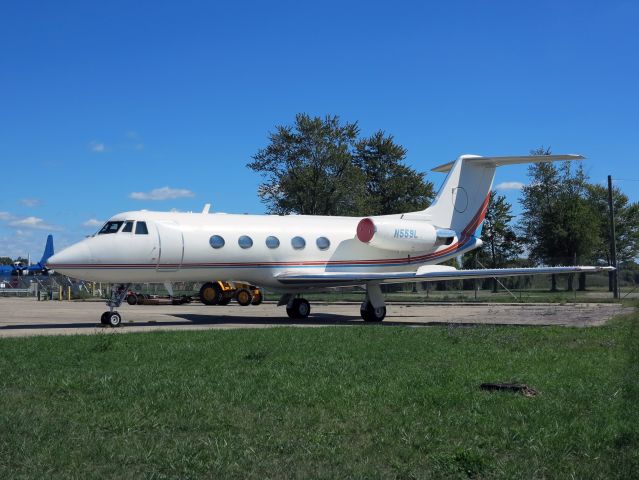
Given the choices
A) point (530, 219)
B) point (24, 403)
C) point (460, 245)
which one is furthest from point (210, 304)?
point (530, 219)

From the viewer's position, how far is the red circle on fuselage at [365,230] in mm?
22359

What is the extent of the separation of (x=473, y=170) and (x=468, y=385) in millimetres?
17839

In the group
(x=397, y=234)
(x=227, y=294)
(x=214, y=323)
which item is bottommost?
(x=214, y=323)

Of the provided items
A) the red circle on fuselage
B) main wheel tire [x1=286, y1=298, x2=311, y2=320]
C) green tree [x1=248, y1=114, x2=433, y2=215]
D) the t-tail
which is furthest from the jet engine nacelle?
green tree [x1=248, y1=114, x2=433, y2=215]

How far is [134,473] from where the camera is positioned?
5.09m

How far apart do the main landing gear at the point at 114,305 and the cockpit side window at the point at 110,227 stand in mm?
1535

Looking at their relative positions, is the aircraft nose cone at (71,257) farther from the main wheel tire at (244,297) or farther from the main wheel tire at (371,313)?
the main wheel tire at (244,297)

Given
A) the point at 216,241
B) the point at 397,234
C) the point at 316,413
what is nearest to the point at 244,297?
the point at 397,234

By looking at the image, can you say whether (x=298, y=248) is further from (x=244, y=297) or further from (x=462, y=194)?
(x=244, y=297)

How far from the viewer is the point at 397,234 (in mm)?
22594

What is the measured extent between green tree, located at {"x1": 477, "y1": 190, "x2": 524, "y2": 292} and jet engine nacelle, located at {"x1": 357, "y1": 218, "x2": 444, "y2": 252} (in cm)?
4338

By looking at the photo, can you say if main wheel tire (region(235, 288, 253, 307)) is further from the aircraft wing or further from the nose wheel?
the nose wheel

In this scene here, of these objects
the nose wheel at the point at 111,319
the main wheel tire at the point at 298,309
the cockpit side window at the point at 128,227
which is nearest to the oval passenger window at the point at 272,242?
the main wheel tire at the point at 298,309

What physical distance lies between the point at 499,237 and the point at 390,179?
12.4 meters
